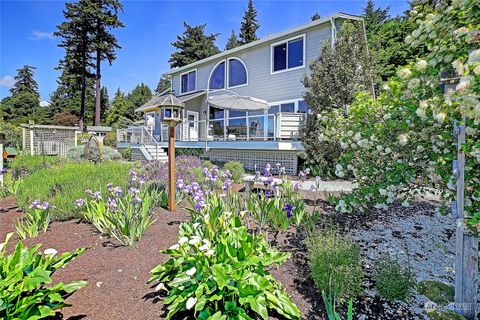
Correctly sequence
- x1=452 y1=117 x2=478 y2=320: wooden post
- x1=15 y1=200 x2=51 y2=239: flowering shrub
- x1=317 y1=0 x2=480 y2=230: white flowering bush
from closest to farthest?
x1=317 y1=0 x2=480 y2=230: white flowering bush → x1=452 y1=117 x2=478 y2=320: wooden post → x1=15 y1=200 x2=51 y2=239: flowering shrub

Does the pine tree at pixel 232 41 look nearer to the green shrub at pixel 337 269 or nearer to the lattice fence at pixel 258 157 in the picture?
the lattice fence at pixel 258 157

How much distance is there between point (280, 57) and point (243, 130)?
154 inches

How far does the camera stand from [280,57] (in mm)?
12969

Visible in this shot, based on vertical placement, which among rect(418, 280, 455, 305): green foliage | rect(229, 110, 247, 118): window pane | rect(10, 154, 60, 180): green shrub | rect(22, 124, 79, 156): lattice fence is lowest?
rect(418, 280, 455, 305): green foliage

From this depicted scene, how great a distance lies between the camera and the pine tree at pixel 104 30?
90.3 ft

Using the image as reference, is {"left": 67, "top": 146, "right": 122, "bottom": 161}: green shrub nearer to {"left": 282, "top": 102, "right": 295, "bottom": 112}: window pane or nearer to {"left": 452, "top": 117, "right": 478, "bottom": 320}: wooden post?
{"left": 282, "top": 102, "right": 295, "bottom": 112}: window pane

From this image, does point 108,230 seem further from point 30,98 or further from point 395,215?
point 30,98

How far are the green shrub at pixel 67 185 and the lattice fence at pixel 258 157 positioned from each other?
16.1ft

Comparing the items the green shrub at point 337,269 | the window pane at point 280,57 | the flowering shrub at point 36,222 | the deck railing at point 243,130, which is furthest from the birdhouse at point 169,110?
the window pane at point 280,57

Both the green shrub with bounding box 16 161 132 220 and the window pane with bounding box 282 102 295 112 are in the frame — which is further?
the window pane with bounding box 282 102 295 112

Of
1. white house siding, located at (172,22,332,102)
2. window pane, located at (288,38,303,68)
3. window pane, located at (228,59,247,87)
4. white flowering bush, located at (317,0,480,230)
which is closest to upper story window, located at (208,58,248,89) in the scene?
window pane, located at (228,59,247,87)

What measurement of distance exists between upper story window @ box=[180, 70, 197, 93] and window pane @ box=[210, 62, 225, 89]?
183 centimetres

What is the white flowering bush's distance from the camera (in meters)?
1.83

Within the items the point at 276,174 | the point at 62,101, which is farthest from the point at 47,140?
the point at 62,101
